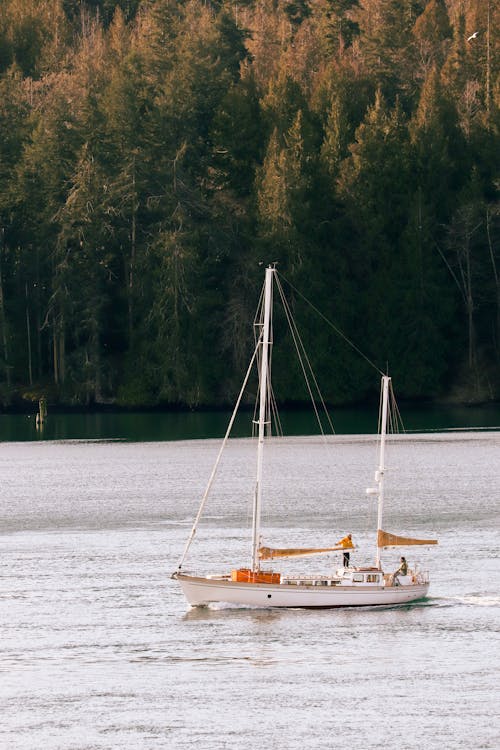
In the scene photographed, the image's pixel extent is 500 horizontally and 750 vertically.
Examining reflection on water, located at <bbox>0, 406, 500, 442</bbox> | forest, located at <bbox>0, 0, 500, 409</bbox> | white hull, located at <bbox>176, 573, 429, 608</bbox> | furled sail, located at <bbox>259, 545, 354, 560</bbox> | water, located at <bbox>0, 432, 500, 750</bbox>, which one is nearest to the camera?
water, located at <bbox>0, 432, 500, 750</bbox>

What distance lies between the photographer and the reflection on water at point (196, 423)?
120m

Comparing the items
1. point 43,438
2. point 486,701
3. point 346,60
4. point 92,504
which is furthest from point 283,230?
point 486,701

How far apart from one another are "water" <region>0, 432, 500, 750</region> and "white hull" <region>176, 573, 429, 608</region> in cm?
41

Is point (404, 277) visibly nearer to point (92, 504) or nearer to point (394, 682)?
point (92, 504)

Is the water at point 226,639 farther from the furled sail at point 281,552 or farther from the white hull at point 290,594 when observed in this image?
the furled sail at point 281,552

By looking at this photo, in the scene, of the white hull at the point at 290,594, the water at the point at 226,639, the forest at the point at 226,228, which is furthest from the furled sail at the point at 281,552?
the forest at the point at 226,228

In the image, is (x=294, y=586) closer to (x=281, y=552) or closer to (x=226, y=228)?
(x=281, y=552)

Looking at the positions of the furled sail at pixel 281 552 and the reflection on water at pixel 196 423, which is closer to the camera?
the furled sail at pixel 281 552

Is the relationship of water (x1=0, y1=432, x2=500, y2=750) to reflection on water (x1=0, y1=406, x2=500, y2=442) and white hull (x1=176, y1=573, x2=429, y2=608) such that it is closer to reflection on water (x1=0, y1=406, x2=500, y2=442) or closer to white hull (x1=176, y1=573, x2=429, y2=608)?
white hull (x1=176, y1=573, x2=429, y2=608)

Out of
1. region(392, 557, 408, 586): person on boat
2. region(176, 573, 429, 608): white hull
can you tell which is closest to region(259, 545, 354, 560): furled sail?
region(176, 573, 429, 608): white hull

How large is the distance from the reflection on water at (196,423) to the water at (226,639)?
34.0 meters

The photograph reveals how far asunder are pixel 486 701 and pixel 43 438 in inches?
3138

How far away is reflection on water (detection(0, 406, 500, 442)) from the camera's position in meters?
120

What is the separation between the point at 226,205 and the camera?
150625 millimetres
